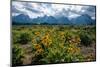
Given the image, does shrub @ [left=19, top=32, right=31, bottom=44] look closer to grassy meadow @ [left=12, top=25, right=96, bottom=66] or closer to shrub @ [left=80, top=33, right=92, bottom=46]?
grassy meadow @ [left=12, top=25, right=96, bottom=66]

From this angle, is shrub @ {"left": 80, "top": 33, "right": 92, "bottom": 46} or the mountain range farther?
shrub @ {"left": 80, "top": 33, "right": 92, "bottom": 46}

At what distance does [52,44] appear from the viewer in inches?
109

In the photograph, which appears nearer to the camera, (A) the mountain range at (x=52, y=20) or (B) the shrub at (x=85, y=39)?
(A) the mountain range at (x=52, y=20)

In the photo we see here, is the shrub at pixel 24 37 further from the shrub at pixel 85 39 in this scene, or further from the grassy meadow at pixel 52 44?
the shrub at pixel 85 39

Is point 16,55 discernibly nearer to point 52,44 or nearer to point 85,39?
point 52,44

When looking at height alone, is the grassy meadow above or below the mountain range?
below

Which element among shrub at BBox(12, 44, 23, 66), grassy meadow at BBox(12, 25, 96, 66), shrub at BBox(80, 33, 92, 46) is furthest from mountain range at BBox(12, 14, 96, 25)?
shrub at BBox(12, 44, 23, 66)

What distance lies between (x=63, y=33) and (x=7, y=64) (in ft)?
2.79

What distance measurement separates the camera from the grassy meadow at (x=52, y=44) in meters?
2.63

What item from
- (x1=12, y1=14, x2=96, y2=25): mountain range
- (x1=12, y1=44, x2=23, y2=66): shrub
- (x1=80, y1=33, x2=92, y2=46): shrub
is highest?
(x1=12, y1=14, x2=96, y2=25): mountain range

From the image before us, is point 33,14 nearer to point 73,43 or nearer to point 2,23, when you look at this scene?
point 2,23

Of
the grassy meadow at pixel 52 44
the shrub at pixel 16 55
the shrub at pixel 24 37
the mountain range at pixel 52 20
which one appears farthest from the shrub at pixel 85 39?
the shrub at pixel 16 55

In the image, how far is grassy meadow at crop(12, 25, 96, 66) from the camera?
2629mm

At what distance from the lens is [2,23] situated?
2.55 metres
